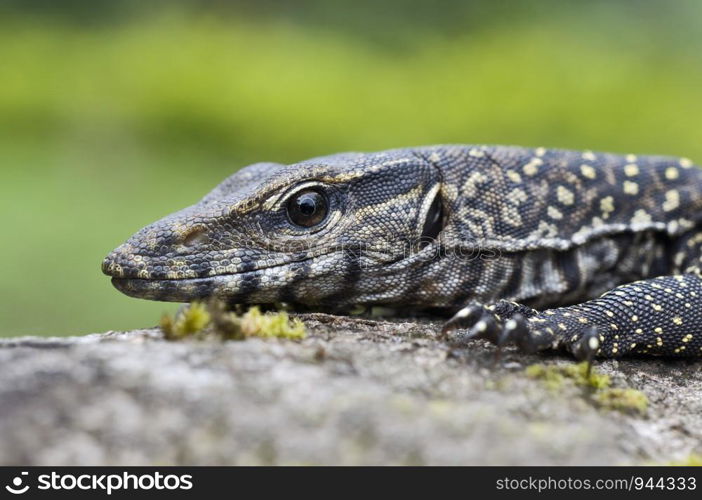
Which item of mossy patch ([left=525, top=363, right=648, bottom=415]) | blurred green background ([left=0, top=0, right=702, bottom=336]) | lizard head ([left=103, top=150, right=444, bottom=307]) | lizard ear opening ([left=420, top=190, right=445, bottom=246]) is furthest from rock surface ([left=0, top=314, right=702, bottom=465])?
blurred green background ([left=0, top=0, right=702, bottom=336])

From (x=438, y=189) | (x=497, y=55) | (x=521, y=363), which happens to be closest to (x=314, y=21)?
(x=497, y=55)

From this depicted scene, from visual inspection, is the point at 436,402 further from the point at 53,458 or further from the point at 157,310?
the point at 157,310

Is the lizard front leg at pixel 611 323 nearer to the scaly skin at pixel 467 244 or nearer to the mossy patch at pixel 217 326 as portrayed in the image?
the scaly skin at pixel 467 244

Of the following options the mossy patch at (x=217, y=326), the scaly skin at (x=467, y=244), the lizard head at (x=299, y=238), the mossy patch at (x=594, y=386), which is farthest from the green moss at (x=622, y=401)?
the lizard head at (x=299, y=238)

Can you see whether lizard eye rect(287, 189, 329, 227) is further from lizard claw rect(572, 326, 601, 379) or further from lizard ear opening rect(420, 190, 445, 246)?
lizard claw rect(572, 326, 601, 379)

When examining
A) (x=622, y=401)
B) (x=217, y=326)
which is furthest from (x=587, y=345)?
(x=217, y=326)

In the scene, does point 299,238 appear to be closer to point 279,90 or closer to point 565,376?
point 565,376
